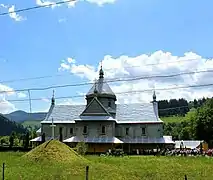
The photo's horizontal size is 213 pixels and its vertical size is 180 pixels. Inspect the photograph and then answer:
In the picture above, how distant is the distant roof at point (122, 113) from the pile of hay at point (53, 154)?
32.0 metres

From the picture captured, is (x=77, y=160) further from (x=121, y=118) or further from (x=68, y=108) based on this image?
(x=68, y=108)

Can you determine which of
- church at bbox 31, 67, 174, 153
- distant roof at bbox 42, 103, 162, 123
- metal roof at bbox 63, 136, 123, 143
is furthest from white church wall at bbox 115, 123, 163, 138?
metal roof at bbox 63, 136, 123, 143

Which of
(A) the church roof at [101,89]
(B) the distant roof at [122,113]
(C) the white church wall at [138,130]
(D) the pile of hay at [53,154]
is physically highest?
(A) the church roof at [101,89]

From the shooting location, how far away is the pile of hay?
102 ft

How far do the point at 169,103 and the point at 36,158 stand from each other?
5996 inches

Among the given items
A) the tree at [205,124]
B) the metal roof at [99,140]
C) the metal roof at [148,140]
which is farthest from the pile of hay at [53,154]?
the tree at [205,124]

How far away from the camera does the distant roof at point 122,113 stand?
212ft

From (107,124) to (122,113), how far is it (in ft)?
20.5

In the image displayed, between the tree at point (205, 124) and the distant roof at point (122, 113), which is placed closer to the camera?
the distant roof at point (122, 113)

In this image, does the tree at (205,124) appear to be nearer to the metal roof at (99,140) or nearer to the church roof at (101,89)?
the church roof at (101,89)

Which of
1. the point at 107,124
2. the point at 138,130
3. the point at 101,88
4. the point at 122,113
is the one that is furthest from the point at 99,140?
the point at 101,88

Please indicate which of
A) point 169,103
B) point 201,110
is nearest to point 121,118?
point 201,110

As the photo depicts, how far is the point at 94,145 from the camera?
60.0 metres

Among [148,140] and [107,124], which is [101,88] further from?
[148,140]
